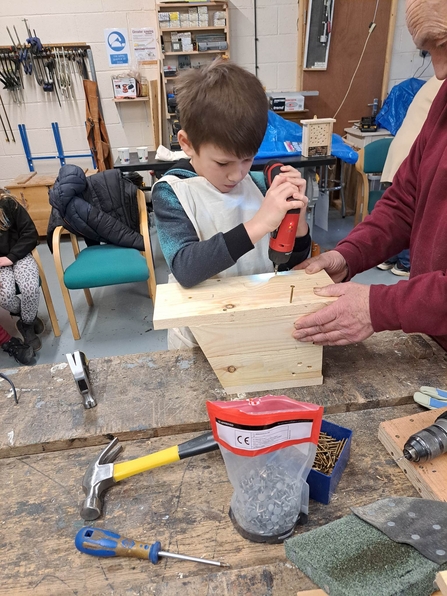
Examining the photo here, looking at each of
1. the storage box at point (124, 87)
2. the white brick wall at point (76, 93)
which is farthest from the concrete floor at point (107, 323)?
the storage box at point (124, 87)

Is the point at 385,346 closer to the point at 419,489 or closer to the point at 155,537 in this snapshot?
the point at 419,489

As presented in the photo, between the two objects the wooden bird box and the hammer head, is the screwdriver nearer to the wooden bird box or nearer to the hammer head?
the hammer head

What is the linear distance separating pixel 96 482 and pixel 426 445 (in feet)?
2.11

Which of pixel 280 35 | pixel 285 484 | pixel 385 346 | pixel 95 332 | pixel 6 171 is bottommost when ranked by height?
pixel 95 332

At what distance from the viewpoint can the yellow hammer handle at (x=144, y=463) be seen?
838 mm

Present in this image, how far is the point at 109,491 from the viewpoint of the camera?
848mm

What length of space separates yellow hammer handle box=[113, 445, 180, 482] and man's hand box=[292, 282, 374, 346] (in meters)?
0.41

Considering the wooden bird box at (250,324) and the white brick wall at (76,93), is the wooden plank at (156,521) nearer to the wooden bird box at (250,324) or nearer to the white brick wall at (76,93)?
the wooden bird box at (250,324)

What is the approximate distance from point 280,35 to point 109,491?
16.7ft

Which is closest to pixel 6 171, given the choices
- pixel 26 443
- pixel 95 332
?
pixel 95 332

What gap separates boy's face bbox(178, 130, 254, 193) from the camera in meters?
1.08

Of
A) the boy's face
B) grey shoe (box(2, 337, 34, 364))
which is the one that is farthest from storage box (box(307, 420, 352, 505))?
grey shoe (box(2, 337, 34, 364))

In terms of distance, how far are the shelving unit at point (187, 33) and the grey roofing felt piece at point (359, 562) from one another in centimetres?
401

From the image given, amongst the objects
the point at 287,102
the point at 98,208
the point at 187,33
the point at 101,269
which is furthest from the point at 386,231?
the point at 187,33
